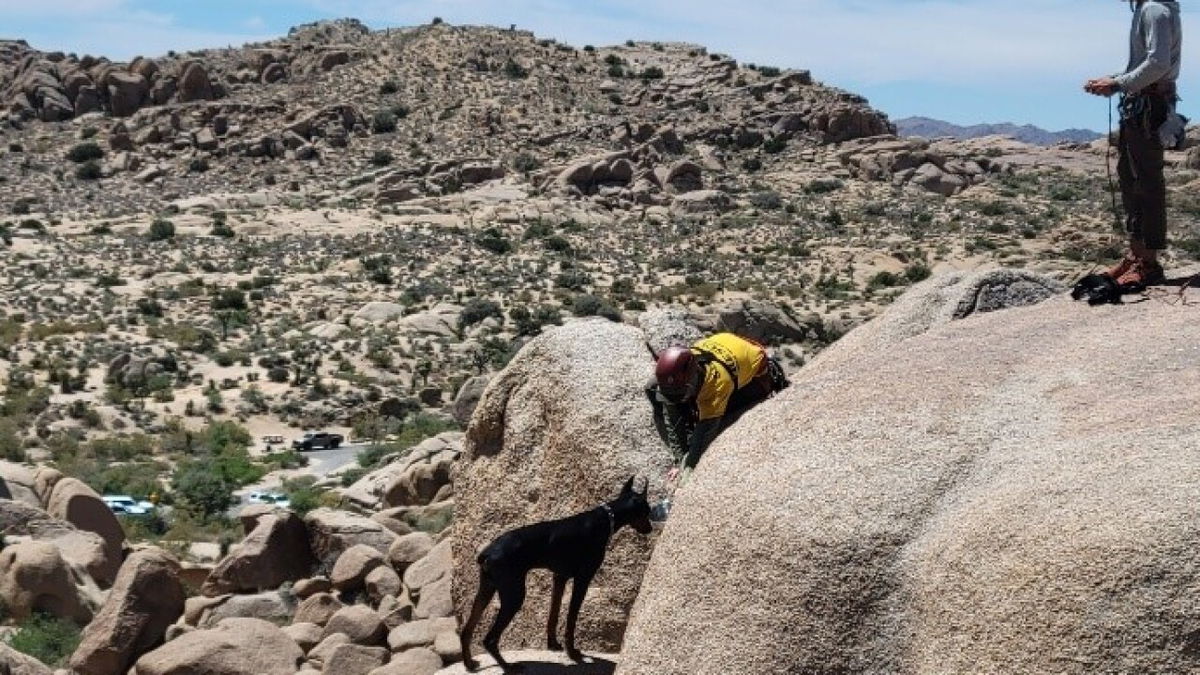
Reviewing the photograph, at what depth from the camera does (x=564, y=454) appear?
9492 millimetres

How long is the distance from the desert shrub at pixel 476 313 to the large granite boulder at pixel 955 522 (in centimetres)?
3563

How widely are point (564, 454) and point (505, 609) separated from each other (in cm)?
146

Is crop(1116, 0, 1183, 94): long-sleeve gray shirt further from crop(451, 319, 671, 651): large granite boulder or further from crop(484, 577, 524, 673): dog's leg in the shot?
crop(484, 577, 524, 673): dog's leg

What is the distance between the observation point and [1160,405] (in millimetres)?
6227

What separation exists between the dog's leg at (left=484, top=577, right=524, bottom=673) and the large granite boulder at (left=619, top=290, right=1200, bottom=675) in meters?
1.24

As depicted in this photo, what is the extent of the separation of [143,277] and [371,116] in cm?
3236

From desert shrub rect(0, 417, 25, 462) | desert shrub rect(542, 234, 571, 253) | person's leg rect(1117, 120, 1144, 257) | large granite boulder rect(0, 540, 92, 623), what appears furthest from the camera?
desert shrub rect(542, 234, 571, 253)

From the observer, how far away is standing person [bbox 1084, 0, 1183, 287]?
878 centimetres

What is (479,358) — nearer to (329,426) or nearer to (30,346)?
(329,426)

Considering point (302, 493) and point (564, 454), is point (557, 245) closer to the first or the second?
point (302, 493)

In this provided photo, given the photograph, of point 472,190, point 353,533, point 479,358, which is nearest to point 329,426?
point 479,358

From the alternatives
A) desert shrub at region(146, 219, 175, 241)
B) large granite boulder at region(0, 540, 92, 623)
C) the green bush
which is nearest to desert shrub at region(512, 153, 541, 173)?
desert shrub at region(146, 219, 175, 241)

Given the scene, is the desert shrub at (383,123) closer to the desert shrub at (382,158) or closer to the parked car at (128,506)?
the desert shrub at (382,158)

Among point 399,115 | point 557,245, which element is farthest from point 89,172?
point 557,245
